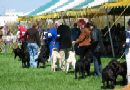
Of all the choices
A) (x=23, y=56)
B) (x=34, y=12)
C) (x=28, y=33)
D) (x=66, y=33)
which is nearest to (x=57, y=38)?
(x=66, y=33)

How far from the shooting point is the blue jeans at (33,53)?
2009cm

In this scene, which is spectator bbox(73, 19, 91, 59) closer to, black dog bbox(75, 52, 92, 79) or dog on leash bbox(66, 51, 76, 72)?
black dog bbox(75, 52, 92, 79)

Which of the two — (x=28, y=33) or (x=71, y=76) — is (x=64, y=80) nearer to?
(x=71, y=76)

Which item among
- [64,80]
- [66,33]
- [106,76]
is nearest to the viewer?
[106,76]

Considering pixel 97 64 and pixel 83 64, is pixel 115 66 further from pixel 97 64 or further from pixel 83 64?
pixel 97 64

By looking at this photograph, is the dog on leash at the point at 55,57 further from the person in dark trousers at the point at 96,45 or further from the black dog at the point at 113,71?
the black dog at the point at 113,71

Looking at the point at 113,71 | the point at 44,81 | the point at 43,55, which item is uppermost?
the point at 113,71

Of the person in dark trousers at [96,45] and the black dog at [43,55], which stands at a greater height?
the person in dark trousers at [96,45]

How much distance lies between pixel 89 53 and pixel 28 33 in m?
4.49

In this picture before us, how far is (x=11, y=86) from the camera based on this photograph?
47.4 ft

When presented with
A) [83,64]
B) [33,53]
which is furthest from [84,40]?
[33,53]

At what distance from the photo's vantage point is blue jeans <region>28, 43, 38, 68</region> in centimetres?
2009

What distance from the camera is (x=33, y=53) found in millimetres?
20531

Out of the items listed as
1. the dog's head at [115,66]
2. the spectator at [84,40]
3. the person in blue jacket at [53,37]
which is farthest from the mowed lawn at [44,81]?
the person in blue jacket at [53,37]
